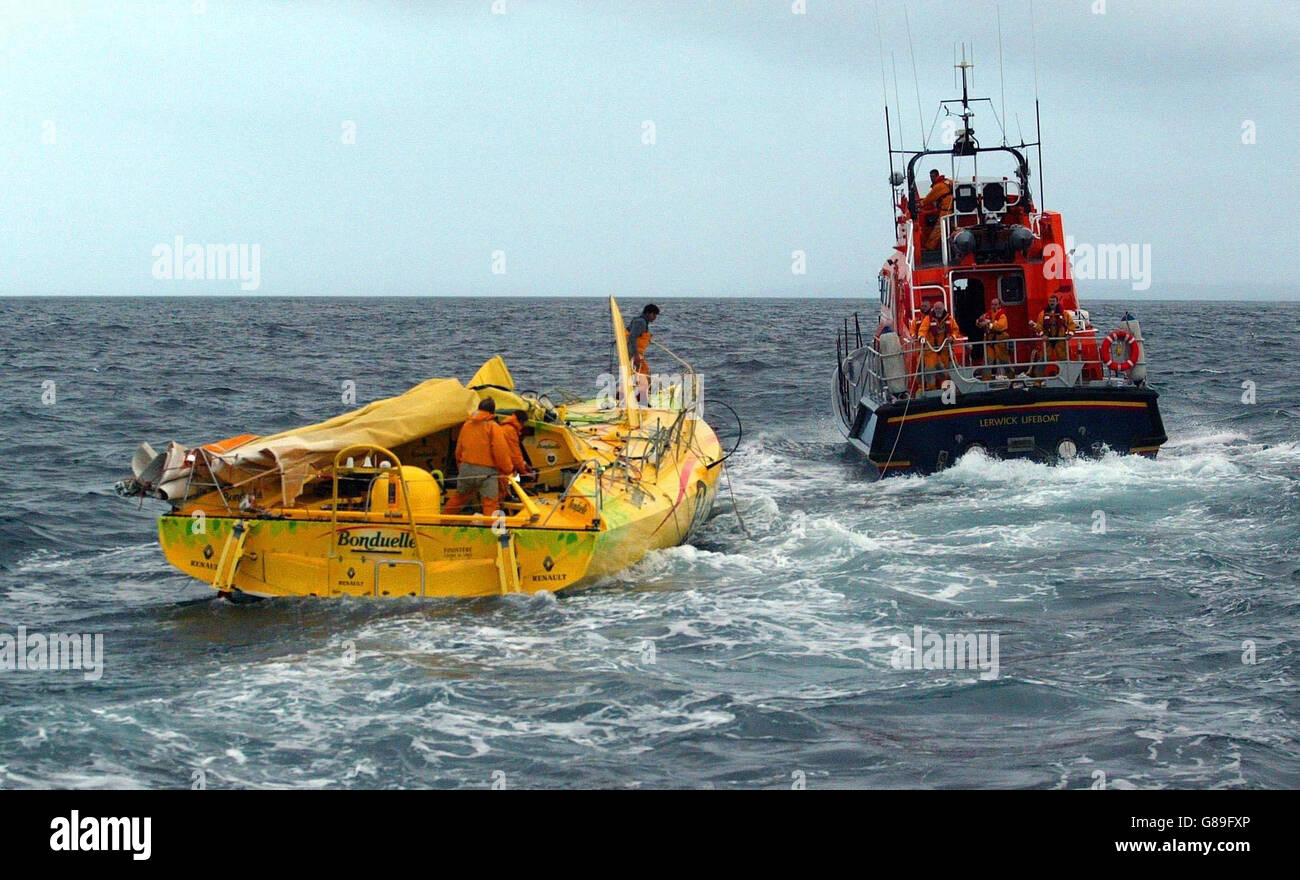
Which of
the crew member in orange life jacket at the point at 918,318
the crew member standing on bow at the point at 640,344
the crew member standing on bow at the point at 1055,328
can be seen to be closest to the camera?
the crew member standing on bow at the point at 640,344

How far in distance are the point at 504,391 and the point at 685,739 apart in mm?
Result: 6351

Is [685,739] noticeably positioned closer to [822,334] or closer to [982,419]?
[982,419]

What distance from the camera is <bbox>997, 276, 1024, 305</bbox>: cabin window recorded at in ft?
64.0

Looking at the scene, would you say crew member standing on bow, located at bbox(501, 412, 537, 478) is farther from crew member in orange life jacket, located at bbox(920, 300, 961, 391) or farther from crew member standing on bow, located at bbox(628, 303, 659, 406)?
crew member in orange life jacket, located at bbox(920, 300, 961, 391)

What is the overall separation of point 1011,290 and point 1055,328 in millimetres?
1955

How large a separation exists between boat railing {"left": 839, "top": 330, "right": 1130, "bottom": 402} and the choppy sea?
1164mm

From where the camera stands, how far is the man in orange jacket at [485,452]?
11.4 m

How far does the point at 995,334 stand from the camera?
61.3ft

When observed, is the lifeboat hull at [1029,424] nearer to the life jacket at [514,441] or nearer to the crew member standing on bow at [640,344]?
the crew member standing on bow at [640,344]

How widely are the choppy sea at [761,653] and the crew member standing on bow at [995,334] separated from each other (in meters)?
1.99

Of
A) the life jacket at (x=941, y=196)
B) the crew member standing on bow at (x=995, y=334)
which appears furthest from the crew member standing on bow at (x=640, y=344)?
the life jacket at (x=941, y=196)

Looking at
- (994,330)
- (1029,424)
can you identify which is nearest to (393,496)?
(1029,424)

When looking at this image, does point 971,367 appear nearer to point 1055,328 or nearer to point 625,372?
point 1055,328
